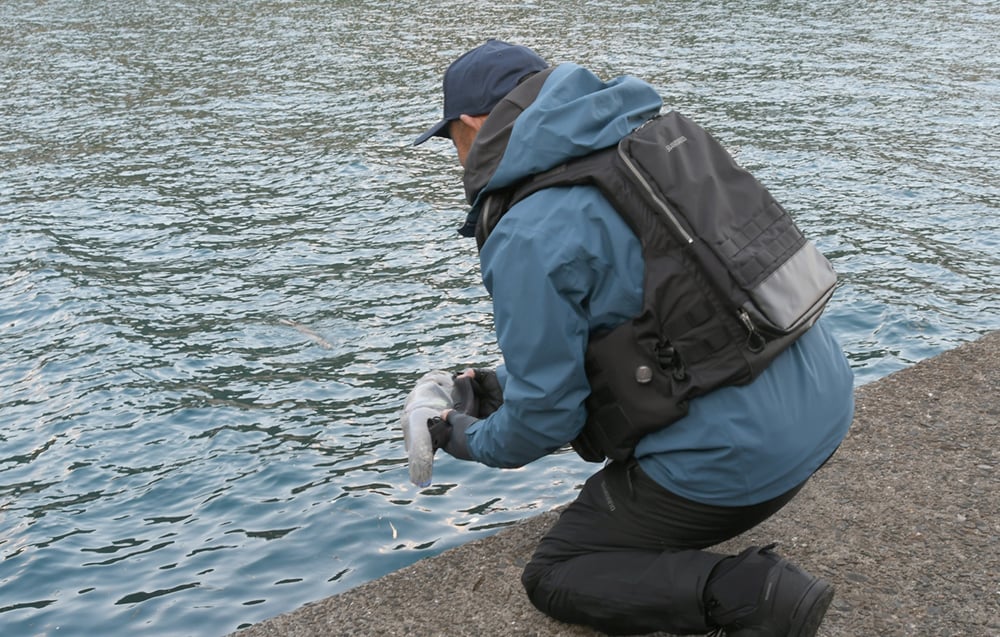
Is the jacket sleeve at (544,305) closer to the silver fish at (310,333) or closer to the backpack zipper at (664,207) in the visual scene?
the backpack zipper at (664,207)

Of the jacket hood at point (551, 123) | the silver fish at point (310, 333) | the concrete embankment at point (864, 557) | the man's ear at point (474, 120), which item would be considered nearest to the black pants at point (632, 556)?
the concrete embankment at point (864, 557)

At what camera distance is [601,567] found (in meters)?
3.59

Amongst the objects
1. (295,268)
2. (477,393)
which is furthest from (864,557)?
(295,268)

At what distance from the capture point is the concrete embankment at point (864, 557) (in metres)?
3.77

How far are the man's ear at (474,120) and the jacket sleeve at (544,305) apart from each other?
49cm

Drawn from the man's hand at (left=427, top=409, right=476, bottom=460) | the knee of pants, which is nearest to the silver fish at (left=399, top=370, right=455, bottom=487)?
the man's hand at (left=427, top=409, right=476, bottom=460)

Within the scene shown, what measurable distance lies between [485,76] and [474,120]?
0.14 m

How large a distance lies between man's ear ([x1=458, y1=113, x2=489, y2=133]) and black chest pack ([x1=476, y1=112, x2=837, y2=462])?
39 cm

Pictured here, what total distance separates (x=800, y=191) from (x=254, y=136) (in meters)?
6.43

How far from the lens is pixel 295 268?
9883mm

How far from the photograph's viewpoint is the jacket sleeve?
3.22 m

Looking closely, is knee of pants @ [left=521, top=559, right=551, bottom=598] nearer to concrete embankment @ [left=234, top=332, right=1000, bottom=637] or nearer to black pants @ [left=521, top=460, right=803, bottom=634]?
black pants @ [left=521, top=460, right=803, bottom=634]

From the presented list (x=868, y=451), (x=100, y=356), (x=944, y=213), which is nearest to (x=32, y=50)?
(x=100, y=356)

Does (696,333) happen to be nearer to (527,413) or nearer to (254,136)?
(527,413)
